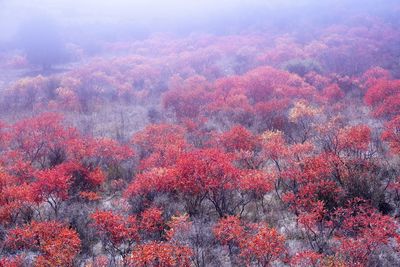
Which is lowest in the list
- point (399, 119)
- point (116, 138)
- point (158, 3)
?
point (116, 138)

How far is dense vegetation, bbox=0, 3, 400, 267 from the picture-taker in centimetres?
1128

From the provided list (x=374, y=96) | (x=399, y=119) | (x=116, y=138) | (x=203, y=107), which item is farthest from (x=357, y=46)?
(x=116, y=138)

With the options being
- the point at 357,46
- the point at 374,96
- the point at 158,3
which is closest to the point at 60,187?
the point at 374,96

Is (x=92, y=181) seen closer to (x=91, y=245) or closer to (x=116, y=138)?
(x=91, y=245)

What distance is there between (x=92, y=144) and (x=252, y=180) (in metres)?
A: 9.49

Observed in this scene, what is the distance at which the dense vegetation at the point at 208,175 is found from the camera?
11281 millimetres

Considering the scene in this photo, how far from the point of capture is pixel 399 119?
17234 mm

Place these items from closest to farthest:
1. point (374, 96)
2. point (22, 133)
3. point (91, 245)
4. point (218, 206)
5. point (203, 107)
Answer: point (91, 245)
point (218, 206)
point (22, 133)
point (374, 96)
point (203, 107)

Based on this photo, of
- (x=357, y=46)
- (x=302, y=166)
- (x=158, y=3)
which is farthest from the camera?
(x=158, y=3)

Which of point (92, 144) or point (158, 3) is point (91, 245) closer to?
point (92, 144)

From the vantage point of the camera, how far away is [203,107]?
28.0 metres

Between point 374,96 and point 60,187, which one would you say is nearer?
point 60,187

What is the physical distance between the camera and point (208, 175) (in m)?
13.7

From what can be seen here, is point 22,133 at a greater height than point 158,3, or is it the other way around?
point 158,3
